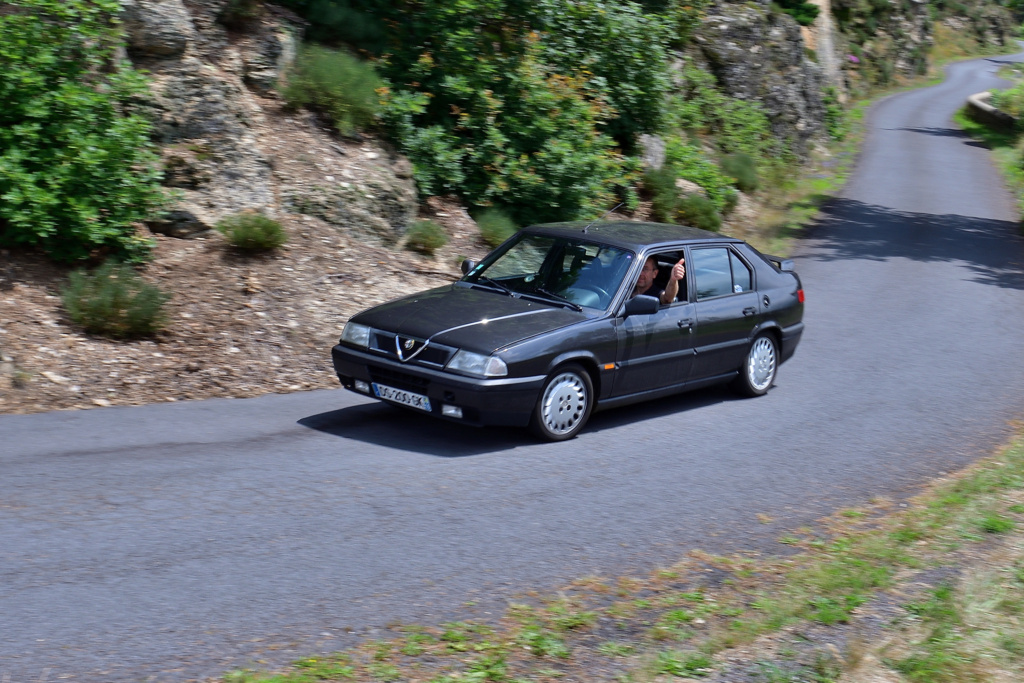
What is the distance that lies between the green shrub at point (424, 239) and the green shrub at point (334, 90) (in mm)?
1810

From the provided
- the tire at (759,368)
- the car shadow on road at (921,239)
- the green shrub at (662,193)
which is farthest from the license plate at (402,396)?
the car shadow on road at (921,239)

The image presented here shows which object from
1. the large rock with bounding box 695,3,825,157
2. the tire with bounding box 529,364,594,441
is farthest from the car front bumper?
the large rock with bounding box 695,3,825,157

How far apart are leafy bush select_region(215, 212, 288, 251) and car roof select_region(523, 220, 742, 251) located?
338cm

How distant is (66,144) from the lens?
995 centimetres

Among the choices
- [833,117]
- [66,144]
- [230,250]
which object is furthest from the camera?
[833,117]

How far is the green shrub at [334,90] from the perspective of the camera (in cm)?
1351

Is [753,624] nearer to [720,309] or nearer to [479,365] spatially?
[479,365]

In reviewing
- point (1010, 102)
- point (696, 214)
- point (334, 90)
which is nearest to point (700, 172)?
point (696, 214)

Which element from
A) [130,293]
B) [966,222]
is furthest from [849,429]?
[966,222]

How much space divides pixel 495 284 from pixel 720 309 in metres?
2.10

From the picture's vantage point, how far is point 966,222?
22.1 meters

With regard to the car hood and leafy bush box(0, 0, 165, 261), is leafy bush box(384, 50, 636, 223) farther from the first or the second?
the car hood

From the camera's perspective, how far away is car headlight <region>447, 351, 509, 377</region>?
23.6 ft

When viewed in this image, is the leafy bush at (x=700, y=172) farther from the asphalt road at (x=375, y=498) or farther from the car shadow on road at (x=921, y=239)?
the asphalt road at (x=375, y=498)
